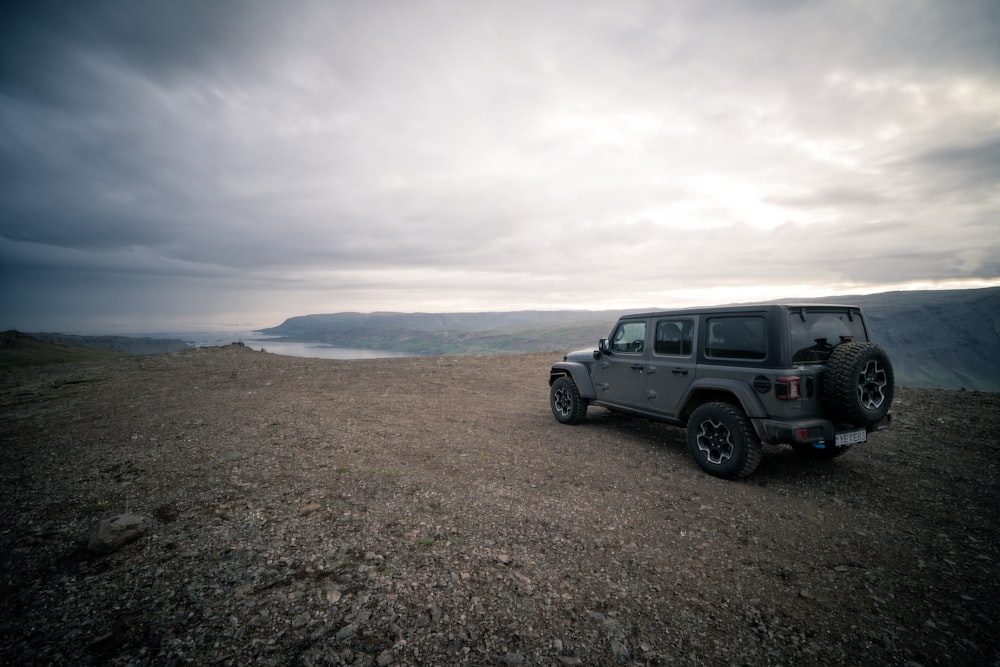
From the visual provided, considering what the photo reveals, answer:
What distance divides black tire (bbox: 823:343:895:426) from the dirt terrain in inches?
40.9

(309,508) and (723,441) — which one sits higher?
(723,441)

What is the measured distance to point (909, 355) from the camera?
544 ft

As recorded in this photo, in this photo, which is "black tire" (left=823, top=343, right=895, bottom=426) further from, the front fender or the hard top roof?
the front fender

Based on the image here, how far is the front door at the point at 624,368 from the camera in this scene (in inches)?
272

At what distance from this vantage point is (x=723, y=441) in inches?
218

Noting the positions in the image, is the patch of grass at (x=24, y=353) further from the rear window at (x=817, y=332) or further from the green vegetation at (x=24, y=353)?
the rear window at (x=817, y=332)

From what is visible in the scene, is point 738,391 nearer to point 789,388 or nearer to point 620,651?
point 789,388

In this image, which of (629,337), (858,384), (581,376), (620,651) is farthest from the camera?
(581,376)

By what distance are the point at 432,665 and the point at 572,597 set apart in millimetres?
1199

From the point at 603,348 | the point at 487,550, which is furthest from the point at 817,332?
the point at 487,550

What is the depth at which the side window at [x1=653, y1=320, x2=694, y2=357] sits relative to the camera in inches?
244

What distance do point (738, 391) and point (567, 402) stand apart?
3.63 metres

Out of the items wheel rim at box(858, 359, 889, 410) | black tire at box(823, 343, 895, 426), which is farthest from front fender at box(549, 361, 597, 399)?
wheel rim at box(858, 359, 889, 410)

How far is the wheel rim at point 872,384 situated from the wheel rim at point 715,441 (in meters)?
1.63
